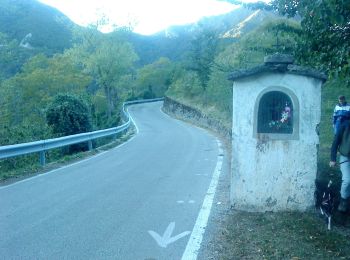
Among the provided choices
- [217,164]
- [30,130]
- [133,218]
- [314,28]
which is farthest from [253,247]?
[30,130]

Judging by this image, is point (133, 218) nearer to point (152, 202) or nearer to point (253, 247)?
point (152, 202)

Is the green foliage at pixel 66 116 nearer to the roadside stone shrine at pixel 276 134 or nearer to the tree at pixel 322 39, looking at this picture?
the tree at pixel 322 39

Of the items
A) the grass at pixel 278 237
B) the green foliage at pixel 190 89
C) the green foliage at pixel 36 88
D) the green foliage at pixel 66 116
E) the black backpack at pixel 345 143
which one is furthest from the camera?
the green foliage at pixel 190 89

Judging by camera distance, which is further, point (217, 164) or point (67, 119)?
point (67, 119)

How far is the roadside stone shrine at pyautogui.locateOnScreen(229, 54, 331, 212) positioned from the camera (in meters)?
6.59

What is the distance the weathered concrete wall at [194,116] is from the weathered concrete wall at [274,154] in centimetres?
1416

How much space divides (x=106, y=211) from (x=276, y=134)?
2.91 metres

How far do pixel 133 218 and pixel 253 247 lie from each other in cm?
210

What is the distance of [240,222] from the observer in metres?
6.34

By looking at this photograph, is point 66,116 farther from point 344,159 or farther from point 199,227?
point 344,159

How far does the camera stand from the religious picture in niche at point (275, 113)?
667 centimetres

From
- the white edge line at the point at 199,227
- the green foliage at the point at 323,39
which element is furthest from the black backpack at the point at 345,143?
the white edge line at the point at 199,227

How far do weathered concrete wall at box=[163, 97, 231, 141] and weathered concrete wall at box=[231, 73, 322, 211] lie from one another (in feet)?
46.4

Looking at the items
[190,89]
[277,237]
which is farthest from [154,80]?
[277,237]
